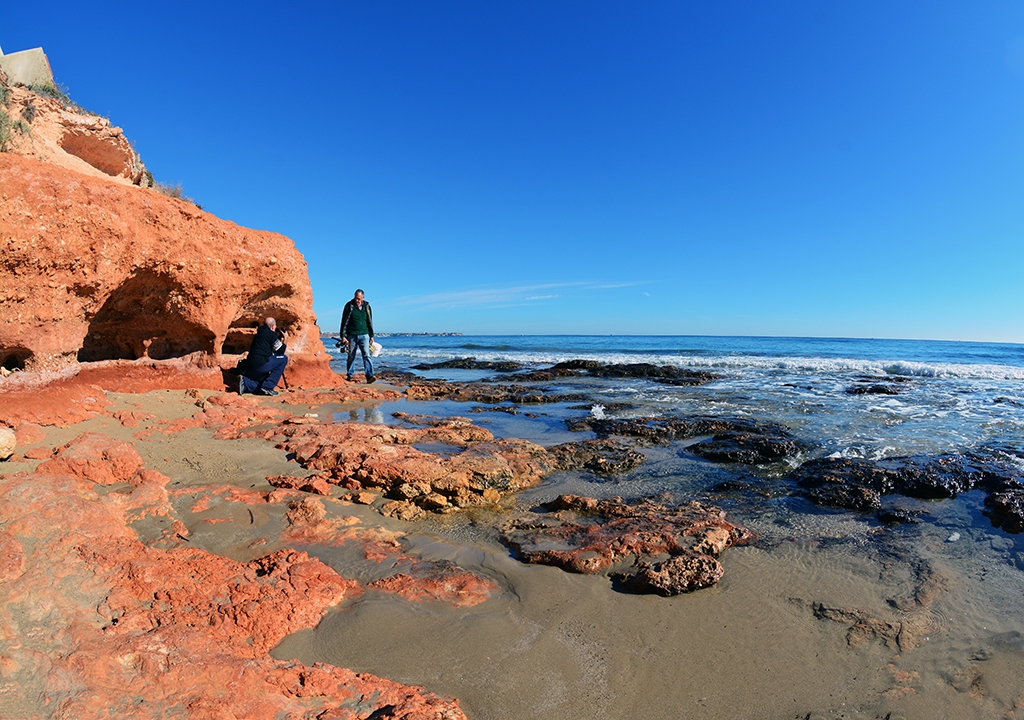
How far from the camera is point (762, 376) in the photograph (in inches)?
663

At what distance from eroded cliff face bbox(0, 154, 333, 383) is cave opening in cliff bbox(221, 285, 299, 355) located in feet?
0.08

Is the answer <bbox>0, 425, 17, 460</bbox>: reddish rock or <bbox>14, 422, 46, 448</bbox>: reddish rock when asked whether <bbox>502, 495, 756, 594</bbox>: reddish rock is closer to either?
<bbox>0, 425, 17, 460</bbox>: reddish rock

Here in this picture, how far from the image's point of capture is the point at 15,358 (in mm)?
5043

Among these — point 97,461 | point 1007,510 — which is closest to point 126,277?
point 97,461

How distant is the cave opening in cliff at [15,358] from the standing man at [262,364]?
287 centimetres

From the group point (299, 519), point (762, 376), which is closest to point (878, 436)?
point (299, 519)

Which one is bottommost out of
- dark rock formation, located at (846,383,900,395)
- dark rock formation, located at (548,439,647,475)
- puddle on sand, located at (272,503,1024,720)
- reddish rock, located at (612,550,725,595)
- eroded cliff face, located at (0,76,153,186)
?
puddle on sand, located at (272,503,1024,720)

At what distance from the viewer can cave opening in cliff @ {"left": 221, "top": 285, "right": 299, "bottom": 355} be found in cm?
850

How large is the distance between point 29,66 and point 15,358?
871 centimetres

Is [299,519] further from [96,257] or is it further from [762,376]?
[762,376]

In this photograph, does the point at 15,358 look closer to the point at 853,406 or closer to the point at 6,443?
the point at 6,443

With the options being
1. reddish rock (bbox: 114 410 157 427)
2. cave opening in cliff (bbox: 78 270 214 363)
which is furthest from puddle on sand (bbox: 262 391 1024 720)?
cave opening in cliff (bbox: 78 270 214 363)

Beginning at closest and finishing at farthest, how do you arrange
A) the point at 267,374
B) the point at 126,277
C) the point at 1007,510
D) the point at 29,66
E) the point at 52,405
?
1. the point at 1007,510
2. the point at 52,405
3. the point at 126,277
4. the point at 267,374
5. the point at 29,66

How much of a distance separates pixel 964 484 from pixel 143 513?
7221 mm
